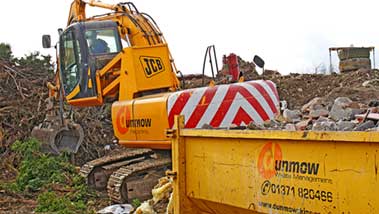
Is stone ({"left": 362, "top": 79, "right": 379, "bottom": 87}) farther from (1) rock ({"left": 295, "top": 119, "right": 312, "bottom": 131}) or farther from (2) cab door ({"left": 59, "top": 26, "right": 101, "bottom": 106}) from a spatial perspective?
(1) rock ({"left": 295, "top": 119, "right": 312, "bottom": 131})

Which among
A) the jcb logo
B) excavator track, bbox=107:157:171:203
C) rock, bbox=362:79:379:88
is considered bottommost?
excavator track, bbox=107:157:171:203

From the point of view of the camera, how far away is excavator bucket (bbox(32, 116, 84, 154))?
11.9 metres

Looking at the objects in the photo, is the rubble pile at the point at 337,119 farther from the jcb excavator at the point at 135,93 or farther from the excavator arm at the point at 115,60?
the excavator arm at the point at 115,60

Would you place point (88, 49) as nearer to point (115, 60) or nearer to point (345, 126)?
point (115, 60)

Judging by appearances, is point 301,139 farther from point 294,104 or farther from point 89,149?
point 294,104

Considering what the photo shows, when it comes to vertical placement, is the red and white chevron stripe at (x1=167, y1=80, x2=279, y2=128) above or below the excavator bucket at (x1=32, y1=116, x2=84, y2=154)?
above

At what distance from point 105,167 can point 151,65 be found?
6.75 ft

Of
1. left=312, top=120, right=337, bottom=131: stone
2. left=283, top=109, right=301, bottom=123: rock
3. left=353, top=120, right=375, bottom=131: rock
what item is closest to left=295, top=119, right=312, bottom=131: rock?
left=312, top=120, right=337, bottom=131: stone

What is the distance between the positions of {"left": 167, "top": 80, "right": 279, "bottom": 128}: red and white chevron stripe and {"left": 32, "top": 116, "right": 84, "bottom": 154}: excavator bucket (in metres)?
5.01

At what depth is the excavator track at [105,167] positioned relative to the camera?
9781mm

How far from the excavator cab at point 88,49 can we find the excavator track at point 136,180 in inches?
52.1

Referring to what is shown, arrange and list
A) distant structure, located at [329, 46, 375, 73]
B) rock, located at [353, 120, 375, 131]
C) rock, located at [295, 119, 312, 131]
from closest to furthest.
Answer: rock, located at [353, 120, 375, 131] → rock, located at [295, 119, 312, 131] → distant structure, located at [329, 46, 375, 73]

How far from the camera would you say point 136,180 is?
8.73 metres

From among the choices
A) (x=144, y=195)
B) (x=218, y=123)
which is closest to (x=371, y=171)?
(x=218, y=123)
